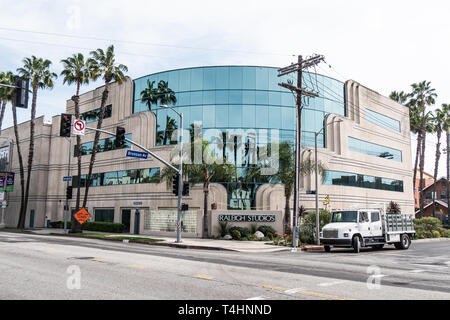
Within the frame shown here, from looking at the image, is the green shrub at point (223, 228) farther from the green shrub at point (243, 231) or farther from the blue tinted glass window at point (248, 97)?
the blue tinted glass window at point (248, 97)

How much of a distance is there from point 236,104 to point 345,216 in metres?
19.2

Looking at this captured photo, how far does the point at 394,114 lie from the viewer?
166ft

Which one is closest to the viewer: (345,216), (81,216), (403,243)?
(345,216)

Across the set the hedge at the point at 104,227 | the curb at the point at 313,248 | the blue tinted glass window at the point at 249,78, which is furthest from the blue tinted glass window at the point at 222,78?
the curb at the point at 313,248

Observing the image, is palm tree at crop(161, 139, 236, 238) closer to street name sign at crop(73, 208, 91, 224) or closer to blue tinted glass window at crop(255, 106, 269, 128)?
blue tinted glass window at crop(255, 106, 269, 128)

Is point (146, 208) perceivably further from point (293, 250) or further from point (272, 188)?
point (293, 250)

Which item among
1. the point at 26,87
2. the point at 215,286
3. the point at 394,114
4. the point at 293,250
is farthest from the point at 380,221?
the point at 394,114

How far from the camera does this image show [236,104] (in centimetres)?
3919

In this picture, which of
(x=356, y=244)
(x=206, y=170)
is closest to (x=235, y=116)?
(x=206, y=170)

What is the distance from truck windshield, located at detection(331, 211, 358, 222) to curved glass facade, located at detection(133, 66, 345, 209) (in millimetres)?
14867

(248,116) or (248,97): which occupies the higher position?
(248,97)

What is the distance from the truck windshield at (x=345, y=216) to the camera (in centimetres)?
2288

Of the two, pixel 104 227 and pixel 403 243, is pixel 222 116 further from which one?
pixel 403 243
